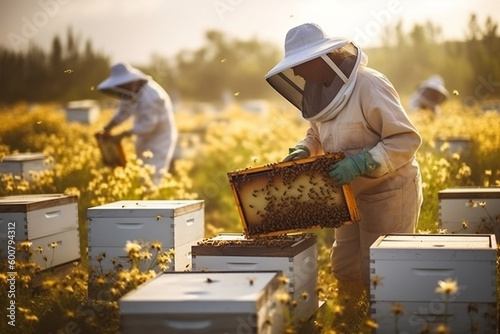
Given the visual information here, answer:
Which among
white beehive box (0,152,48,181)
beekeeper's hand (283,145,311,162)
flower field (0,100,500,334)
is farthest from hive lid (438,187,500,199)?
white beehive box (0,152,48,181)

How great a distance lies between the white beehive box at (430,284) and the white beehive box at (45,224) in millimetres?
2676

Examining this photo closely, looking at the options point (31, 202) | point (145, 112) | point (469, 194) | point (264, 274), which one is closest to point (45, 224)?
point (31, 202)

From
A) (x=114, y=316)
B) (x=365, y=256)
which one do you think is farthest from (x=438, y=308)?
(x=114, y=316)

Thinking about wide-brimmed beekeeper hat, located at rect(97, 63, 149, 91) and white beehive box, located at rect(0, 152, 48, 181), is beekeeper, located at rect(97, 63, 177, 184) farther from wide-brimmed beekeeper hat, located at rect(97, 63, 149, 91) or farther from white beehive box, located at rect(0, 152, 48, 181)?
white beehive box, located at rect(0, 152, 48, 181)

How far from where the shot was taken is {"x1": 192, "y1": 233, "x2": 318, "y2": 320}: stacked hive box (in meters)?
4.76

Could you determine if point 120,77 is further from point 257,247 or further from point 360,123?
point 257,247

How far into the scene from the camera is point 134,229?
5.66 metres

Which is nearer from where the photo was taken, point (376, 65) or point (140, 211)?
point (140, 211)

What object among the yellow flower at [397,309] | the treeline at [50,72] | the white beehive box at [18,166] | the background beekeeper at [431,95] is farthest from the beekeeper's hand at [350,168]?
the treeline at [50,72]

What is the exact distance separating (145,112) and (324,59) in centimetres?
601

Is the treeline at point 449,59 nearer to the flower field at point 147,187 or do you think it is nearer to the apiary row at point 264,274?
the flower field at point 147,187

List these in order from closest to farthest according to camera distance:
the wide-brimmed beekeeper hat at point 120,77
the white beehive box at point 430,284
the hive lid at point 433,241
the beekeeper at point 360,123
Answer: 1. the white beehive box at point 430,284
2. the hive lid at point 433,241
3. the beekeeper at point 360,123
4. the wide-brimmed beekeeper hat at point 120,77

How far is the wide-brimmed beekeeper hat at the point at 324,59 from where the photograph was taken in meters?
5.24

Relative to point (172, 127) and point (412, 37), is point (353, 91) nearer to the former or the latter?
point (172, 127)
